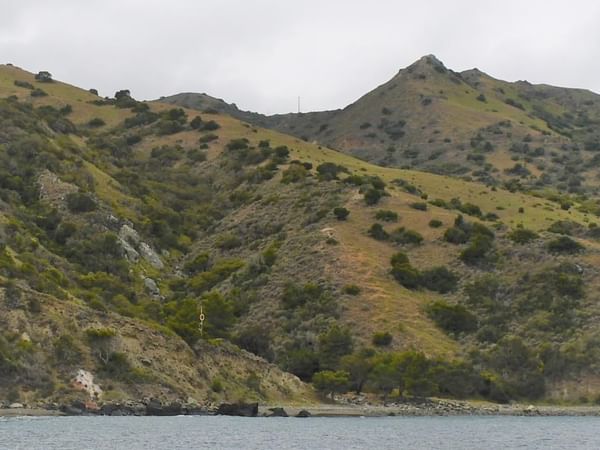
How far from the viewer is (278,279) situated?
10694 cm

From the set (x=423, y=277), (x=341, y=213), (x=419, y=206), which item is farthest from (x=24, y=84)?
(x=423, y=277)

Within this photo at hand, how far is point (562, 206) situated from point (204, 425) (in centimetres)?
8108

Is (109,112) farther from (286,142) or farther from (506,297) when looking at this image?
(506,297)

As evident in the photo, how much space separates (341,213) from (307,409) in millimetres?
40380

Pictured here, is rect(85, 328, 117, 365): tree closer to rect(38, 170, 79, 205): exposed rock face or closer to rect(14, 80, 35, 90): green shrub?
rect(38, 170, 79, 205): exposed rock face

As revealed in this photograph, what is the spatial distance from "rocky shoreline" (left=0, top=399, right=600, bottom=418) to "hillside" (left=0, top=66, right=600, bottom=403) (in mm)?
1822

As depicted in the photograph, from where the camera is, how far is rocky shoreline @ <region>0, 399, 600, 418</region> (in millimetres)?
68812

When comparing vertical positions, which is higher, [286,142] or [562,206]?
[286,142]

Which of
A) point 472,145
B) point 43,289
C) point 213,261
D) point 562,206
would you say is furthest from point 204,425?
point 472,145

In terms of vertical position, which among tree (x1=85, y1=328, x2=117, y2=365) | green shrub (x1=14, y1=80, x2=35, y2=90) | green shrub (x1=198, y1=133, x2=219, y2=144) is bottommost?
tree (x1=85, y1=328, x2=117, y2=365)

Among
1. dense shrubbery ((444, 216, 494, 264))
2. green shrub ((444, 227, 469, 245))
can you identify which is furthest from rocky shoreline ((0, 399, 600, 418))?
green shrub ((444, 227, 469, 245))

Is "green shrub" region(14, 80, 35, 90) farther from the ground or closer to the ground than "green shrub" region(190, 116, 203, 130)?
farther from the ground

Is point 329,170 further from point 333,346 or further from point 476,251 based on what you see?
point 333,346

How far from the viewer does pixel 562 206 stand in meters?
133
